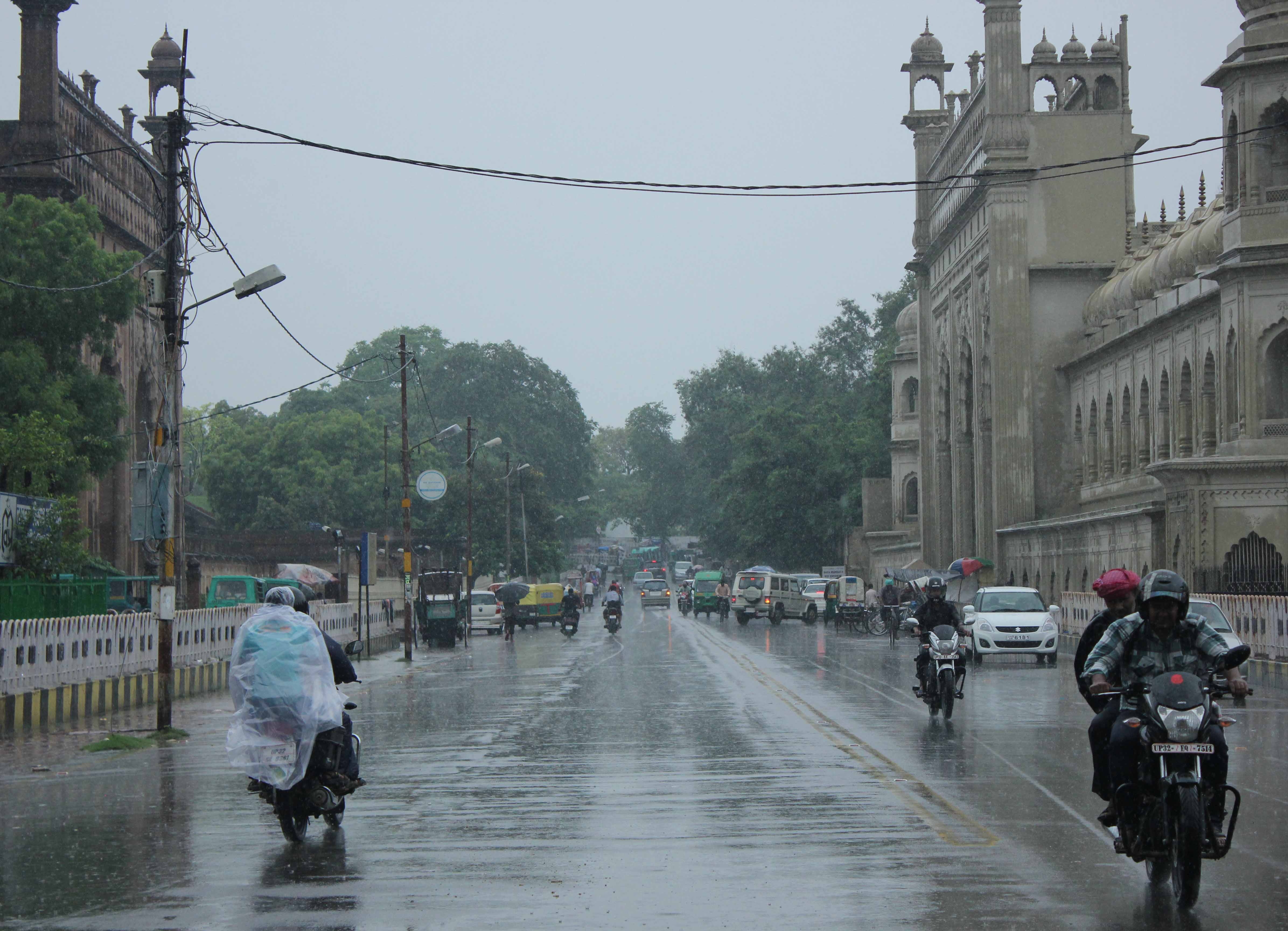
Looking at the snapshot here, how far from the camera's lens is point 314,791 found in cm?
1038

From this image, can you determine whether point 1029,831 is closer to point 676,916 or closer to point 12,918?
point 676,916

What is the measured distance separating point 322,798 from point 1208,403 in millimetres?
40911

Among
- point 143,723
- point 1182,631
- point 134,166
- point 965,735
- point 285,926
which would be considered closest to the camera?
point 285,926

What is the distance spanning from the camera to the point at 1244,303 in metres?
41.2

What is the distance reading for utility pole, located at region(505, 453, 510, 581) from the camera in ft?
276

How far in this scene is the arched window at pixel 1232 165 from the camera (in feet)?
134

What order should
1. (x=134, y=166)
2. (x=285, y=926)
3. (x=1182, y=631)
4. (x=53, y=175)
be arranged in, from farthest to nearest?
1. (x=134, y=166)
2. (x=53, y=175)
3. (x=1182, y=631)
4. (x=285, y=926)

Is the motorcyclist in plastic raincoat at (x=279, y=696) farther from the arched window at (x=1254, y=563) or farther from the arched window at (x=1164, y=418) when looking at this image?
the arched window at (x=1164, y=418)

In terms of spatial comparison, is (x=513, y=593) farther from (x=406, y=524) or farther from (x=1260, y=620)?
Result: (x=1260, y=620)

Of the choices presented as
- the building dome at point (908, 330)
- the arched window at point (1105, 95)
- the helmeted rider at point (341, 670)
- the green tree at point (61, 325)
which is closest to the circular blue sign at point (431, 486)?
the green tree at point (61, 325)

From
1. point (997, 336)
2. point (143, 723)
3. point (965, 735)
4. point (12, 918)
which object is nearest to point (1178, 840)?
point (12, 918)

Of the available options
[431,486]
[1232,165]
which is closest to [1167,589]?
[1232,165]

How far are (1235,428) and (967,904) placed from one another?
3673 centimetres

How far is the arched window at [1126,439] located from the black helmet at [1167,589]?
48.5 metres
